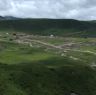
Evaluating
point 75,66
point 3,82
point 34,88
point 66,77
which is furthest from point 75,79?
point 3,82

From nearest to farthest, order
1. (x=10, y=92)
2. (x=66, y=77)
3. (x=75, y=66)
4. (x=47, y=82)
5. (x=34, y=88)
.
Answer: (x=10, y=92), (x=34, y=88), (x=47, y=82), (x=66, y=77), (x=75, y=66)

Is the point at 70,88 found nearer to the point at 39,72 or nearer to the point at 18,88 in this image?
the point at 39,72

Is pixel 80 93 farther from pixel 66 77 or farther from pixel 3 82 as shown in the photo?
pixel 3 82

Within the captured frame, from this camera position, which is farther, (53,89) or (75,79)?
(75,79)

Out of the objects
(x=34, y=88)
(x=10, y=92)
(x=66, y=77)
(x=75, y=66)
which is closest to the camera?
(x=10, y=92)

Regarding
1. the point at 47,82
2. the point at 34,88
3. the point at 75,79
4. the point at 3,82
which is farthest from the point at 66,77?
the point at 3,82

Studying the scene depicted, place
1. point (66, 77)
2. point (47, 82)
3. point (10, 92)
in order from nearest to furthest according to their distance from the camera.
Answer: point (10, 92) → point (47, 82) → point (66, 77)

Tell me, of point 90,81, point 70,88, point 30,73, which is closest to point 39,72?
point 30,73

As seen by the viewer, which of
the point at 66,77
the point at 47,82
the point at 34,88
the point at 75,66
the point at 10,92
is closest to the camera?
the point at 10,92

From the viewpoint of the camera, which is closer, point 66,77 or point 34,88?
point 34,88
